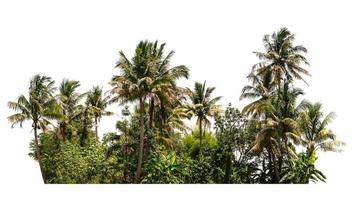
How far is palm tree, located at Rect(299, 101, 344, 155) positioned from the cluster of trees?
0.15 ft

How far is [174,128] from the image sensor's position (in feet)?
87.7

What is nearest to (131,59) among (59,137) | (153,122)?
(153,122)

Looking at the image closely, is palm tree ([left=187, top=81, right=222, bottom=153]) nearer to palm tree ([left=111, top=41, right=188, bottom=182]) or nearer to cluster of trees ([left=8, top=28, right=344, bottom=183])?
cluster of trees ([left=8, top=28, right=344, bottom=183])

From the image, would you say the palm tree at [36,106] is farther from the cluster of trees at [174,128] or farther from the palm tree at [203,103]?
the palm tree at [203,103]

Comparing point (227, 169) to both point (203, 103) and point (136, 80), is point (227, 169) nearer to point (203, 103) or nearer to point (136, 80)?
point (203, 103)

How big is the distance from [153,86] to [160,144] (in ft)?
11.5

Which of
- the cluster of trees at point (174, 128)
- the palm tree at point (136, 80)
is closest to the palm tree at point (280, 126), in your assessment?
the cluster of trees at point (174, 128)

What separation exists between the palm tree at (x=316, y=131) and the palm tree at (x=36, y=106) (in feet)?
39.7

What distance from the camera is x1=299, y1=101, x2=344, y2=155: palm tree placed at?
22469mm

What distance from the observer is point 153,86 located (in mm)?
21516

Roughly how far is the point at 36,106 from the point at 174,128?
7.62 metres

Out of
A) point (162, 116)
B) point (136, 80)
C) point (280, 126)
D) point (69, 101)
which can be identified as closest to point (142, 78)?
point (136, 80)

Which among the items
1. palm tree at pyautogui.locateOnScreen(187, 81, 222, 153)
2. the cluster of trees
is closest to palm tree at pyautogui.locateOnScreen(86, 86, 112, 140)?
the cluster of trees

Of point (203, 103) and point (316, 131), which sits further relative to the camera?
point (203, 103)
